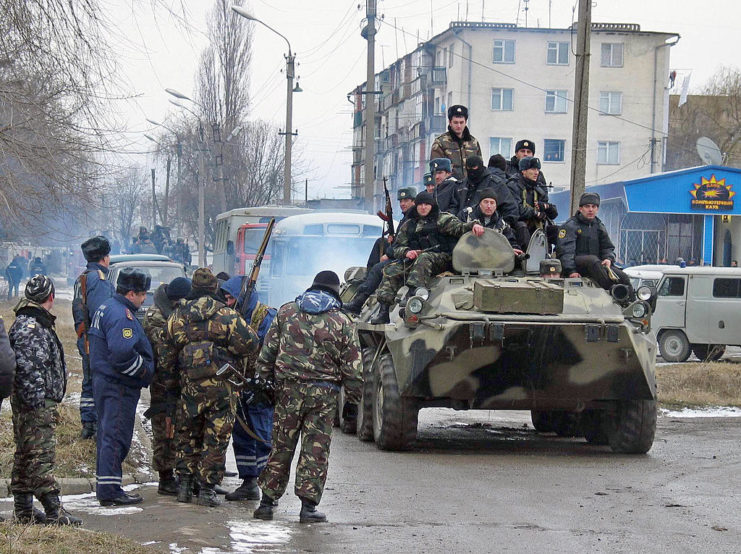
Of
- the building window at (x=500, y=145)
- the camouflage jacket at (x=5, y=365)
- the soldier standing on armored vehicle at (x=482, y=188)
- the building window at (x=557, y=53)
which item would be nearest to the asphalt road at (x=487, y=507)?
the camouflage jacket at (x=5, y=365)

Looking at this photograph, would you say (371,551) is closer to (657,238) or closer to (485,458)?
(485,458)

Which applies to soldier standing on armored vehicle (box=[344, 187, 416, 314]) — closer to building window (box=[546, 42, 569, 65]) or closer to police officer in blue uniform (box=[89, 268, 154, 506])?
police officer in blue uniform (box=[89, 268, 154, 506])

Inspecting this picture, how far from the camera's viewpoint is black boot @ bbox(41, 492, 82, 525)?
7.49 m

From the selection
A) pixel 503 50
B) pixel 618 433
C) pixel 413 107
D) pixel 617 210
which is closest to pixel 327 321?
pixel 618 433

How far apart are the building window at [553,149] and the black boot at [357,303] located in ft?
157

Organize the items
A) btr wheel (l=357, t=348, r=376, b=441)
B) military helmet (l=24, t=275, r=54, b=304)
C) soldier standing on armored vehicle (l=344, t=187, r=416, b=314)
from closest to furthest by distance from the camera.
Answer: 1. military helmet (l=24, t=275, r=54, b=304)
2. btr wheel (l=357, t=348, r=376, b=441)
3. soldier standing on armored vehicle (l=344, t=187, r=416, b=314)

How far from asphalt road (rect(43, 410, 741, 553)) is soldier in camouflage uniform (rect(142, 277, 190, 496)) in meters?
0.22

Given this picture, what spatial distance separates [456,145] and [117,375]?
21.0ft

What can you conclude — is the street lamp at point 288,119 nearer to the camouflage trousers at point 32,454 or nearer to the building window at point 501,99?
the building window at point 501,99

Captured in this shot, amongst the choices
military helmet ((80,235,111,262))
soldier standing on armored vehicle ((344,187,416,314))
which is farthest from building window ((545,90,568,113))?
military helmet ((80,235,111,262))

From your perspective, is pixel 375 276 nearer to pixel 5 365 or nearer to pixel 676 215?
pixel 5 365

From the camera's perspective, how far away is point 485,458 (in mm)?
11336

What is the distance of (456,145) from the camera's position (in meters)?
14.0

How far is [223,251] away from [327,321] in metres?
28.0
